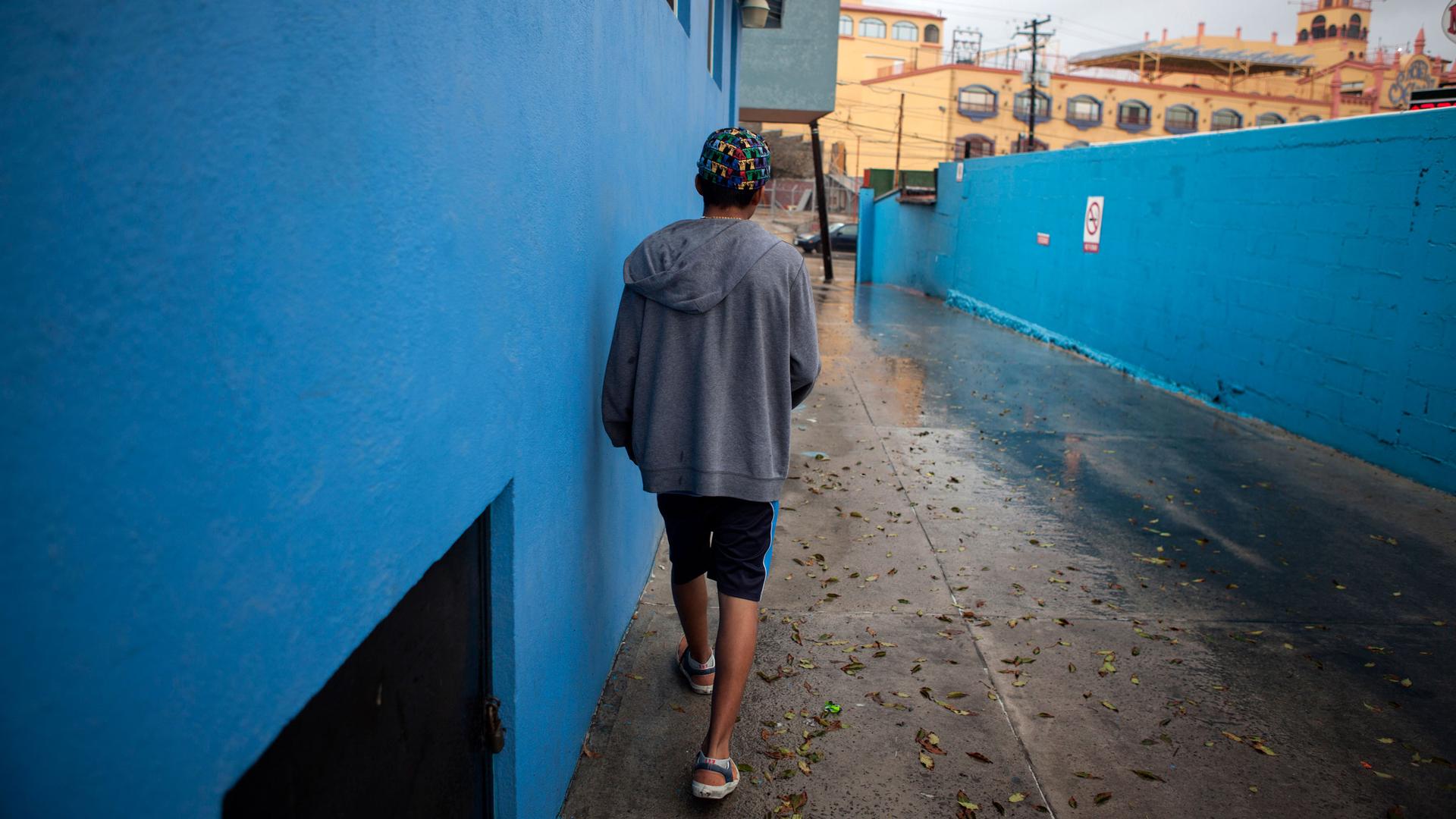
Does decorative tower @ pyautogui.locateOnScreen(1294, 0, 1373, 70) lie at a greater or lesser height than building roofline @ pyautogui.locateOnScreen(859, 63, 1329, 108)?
greater

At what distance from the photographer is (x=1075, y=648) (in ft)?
13.4

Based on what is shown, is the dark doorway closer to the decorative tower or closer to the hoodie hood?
the hoodie hood

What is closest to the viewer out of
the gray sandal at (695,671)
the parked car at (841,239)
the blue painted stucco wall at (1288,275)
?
the gray sandal at (695,671)

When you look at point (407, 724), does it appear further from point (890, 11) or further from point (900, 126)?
point (890, 11)

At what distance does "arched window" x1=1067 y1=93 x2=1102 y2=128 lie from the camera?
54531mm

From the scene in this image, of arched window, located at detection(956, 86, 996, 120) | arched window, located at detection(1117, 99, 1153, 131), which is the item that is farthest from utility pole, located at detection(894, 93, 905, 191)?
arched window, located at detection(1117, 99, 1153, 131)

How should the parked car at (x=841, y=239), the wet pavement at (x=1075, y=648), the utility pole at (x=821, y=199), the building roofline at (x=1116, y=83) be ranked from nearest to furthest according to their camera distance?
the wet pavement at (x=1075, y=648) < the utility pole at (x=821, y=199) < the parked car at (x=841, y=239) < the building roofline at (x=1116, y=83)

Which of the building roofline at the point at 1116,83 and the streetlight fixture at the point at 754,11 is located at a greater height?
the building roofline at the point at 1116,83

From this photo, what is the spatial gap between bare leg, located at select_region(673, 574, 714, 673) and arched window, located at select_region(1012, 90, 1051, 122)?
5473 cm

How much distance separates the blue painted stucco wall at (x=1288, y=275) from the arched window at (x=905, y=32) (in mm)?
56929

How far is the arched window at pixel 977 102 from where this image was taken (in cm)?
5316

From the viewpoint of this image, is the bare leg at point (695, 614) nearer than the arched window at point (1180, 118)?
Yes

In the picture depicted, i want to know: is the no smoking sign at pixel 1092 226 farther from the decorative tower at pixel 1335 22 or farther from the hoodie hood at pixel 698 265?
the decorative tower at pixel 1335 22

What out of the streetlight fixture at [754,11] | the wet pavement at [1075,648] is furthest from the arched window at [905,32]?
the wet pavement at [1075,648]
